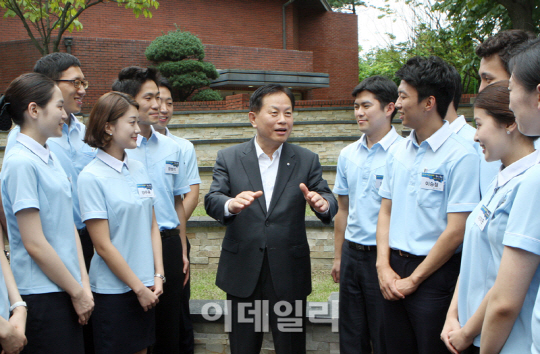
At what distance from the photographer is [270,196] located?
8.94 ft

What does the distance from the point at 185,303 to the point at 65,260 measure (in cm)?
119

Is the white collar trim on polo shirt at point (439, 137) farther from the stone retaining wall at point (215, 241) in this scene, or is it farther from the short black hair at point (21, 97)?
the stone retaining wall at point (215, 241)

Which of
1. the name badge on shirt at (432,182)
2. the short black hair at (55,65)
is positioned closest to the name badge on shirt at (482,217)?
the name badge on shirt at (432,182)

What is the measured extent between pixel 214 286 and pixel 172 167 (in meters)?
1.61

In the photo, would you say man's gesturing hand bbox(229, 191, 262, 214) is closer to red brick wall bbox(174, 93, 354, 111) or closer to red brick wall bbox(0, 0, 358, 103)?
red brick wall bbox(174, 93, 354, 111)

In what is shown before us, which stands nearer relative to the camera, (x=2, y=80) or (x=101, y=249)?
(x=101, y=249)

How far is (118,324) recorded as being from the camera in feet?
7.48

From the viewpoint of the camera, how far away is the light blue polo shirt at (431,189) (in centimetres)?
222

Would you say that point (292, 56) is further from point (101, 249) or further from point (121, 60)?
point (101, 249)

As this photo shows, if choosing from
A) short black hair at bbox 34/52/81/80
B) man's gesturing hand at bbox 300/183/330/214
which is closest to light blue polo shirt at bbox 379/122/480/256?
man's gesturing hand at bbox 300/183/330/214

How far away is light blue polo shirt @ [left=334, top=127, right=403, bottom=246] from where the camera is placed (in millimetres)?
2928

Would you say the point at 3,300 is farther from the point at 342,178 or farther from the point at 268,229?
the point at 342,178

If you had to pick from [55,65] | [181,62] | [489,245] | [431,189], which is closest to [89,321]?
[55,65]

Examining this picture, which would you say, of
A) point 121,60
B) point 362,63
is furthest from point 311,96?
point 362,63
